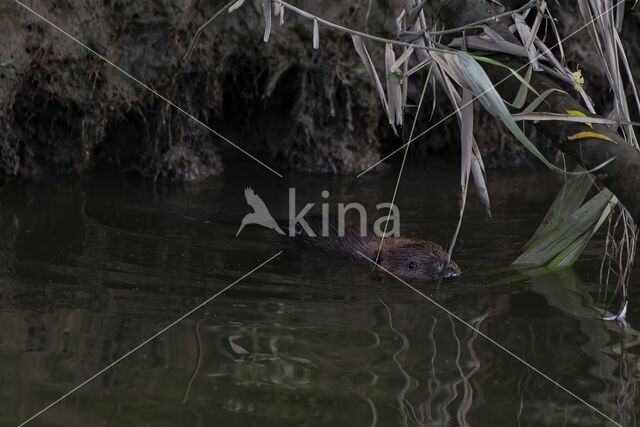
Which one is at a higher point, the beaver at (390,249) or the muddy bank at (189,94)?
the muddy bank at (189,94)

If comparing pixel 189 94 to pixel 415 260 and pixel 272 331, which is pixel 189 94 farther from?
pixel 272 331

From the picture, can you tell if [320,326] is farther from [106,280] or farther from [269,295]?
[106,280]

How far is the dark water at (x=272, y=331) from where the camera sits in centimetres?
312

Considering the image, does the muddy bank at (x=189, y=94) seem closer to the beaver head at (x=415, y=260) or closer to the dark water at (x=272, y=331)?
the dark water at (x=272, y=331)

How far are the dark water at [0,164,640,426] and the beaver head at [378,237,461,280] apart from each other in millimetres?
151

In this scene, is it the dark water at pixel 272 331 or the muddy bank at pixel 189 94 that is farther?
the muddy bank at pixel 189 94

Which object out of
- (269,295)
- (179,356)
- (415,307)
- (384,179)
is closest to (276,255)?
(269,295)

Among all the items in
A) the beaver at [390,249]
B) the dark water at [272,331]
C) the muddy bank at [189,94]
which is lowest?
the dark water at [272,331]

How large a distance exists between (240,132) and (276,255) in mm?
2746

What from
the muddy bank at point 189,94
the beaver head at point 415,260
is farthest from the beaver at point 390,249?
the muddy bank at point 189,94

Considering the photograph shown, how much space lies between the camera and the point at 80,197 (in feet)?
20.2

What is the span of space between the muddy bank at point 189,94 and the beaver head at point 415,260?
81.0 inches

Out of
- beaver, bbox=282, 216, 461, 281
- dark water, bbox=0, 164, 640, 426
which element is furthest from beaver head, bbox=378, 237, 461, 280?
dark water, bbox=0, 164, 640, 426

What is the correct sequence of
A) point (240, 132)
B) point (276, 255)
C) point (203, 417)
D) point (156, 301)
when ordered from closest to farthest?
point (203, 417), point (156, 301), point (276, 255), point (240, 132)
